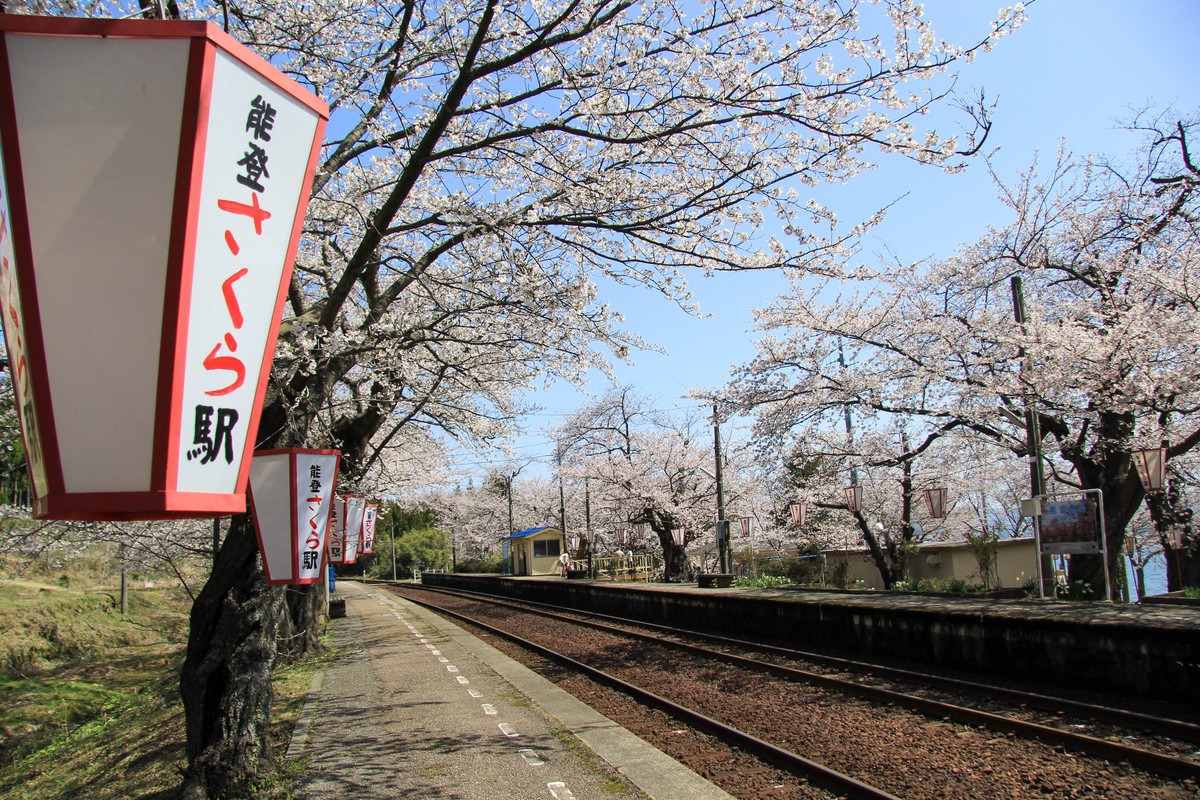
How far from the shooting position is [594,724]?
7.69 meters

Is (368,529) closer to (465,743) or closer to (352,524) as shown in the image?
(352,524)

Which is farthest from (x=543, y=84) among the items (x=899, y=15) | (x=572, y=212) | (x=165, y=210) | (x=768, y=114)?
(x=165, y=210)

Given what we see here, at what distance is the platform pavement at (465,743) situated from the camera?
5.53 metres

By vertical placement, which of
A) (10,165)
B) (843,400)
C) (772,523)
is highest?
(843,400)

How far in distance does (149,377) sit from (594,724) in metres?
6.67

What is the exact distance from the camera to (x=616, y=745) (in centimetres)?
680

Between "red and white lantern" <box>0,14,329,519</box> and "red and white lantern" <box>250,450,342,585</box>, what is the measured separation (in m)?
3.34

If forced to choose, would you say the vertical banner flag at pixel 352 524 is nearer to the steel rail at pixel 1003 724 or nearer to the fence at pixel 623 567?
the steel rail at pixel 1003 724

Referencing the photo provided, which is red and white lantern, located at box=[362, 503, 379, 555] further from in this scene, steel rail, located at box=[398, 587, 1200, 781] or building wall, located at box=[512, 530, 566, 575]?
building wall, located at box=[512, 530, 566, 575]

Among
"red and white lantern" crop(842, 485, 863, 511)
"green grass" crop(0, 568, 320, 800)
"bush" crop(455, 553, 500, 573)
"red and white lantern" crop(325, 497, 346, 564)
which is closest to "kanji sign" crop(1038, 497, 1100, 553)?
"red and white lantern" crop(842, 485, 863, 511)

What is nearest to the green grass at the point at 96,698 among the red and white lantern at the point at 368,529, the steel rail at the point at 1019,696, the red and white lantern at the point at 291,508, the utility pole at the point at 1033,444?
the red and white lantern at the point at 291,508

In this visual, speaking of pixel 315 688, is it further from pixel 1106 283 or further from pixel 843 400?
pixel 1106 283

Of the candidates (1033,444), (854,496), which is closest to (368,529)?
(854,496)

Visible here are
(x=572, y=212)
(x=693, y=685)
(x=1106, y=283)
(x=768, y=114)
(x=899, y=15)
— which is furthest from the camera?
(x=1106, y=283)
